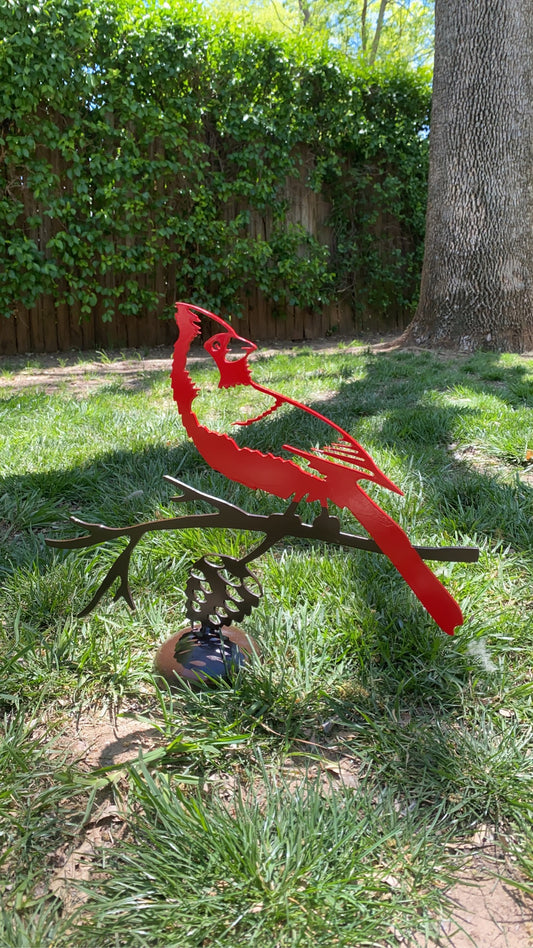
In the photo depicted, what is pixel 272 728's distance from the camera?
1.66 metres

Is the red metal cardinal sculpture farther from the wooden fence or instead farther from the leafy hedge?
the wooden fence

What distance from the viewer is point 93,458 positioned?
3262mm

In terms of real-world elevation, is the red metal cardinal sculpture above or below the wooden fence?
below

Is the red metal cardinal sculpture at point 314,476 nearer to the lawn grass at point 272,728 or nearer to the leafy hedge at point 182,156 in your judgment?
the lawn grass at point 272,728

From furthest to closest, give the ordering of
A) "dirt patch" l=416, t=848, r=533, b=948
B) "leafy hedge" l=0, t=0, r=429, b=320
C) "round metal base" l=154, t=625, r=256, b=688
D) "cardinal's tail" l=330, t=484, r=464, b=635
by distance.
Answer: "leafy hedge" l=0, t=0, r=429, b=320
"round metal base" l=154, t=625, r=256, b=688
"cardinal's tail" l=330, t=484, r=464, b=635
"dirt patch" l=416, t=848, r=533, b=948

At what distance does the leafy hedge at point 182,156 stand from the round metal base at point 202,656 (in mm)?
5485

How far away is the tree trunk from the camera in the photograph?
5680 millimetres

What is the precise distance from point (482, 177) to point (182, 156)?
3.24 meters

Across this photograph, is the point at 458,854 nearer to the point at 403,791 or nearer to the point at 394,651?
the point at 403,791

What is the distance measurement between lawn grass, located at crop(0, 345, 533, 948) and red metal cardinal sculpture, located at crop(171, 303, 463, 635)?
33 centimetres

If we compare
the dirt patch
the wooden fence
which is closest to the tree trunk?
the wooden fence

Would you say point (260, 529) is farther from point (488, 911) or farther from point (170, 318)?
point (170, 318)

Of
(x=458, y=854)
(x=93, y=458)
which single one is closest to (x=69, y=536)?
(x=93, y=458)

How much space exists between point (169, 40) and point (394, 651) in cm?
680
